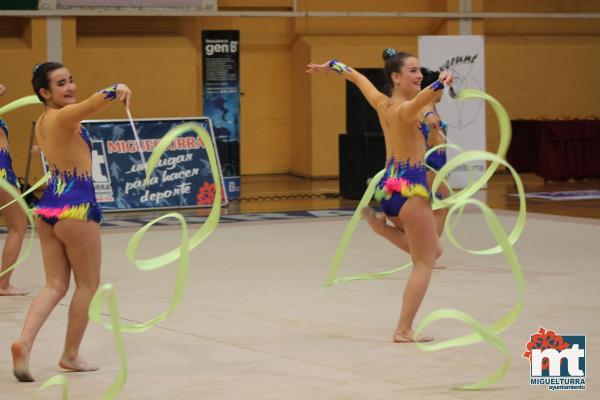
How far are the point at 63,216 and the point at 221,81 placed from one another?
10967mm

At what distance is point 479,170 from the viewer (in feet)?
51.3

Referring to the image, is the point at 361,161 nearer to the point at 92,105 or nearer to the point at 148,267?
the point at 148,267

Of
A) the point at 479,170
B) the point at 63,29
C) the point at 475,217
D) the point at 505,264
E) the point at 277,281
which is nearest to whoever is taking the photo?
the point at 277,281

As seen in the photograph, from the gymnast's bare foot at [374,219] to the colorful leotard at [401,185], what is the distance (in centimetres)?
49

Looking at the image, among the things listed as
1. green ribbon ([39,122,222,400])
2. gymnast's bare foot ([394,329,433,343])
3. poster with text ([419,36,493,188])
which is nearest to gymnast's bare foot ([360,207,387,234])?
gymnast's bare foot ([394,329,433,343])

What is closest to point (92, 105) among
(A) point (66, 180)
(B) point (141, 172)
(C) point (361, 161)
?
(A) point (66, 180)

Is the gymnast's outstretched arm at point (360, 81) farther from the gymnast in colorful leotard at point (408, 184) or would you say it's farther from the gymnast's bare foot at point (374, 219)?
the gymnast's bare foot at point (374, 219)

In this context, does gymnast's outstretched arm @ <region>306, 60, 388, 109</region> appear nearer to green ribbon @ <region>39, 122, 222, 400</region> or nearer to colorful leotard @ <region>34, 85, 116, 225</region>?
green ribbon @ <region>39, 122, 222, 400</region>

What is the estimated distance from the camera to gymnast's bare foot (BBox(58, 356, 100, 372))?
5996 mm

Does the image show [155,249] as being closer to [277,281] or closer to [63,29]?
[277,281]

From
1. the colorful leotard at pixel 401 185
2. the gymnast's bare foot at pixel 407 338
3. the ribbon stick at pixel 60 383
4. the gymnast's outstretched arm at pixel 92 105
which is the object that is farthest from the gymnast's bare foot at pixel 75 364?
the colorful leotard at pixel 401 185

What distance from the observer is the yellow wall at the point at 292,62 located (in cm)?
1728

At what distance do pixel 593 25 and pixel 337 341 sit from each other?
50.1 ft

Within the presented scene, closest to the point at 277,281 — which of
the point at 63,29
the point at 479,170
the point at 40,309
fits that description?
the point at 40,309
